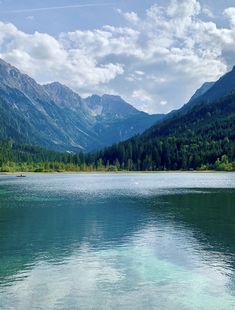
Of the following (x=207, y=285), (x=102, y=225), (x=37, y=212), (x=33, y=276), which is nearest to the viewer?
(x=207, y=285)

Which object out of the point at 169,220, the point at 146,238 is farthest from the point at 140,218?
the point at 146,238

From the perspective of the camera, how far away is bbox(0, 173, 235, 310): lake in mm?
31500

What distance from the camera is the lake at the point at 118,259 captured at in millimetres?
31500

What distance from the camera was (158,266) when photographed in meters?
41.2

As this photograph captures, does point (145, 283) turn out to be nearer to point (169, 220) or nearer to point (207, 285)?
point (207, 285)

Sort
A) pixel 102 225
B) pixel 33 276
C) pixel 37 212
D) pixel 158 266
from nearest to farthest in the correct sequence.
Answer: pixel 33 276 → pixel 158 266 → pixel 102 225 → pixel 37 212

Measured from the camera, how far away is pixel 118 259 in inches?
1741

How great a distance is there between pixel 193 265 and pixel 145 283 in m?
8.21

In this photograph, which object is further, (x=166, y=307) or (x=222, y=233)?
(x=222, y=233)

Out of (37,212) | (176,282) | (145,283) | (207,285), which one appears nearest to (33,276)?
(145,283)

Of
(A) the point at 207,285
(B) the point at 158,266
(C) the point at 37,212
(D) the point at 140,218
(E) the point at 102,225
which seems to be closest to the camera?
(A) the point at 207,285

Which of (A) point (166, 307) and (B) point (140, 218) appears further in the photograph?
(B) point (140, 218)

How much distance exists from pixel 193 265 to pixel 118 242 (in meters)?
14.5

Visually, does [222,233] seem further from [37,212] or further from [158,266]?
[37,212]
